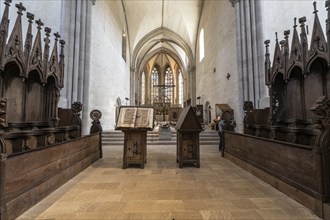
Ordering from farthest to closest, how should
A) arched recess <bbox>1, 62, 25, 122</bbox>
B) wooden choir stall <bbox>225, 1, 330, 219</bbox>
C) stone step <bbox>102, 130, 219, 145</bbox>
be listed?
stone step <bbox>102, 130, 219, 145</bbox> → arched recess <bbox>1, 62, 25, 122</bbox> → wooden choir stall <bbox>225, 1, 330, 219</bbox>

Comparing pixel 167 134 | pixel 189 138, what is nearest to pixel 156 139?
pixel 167 134

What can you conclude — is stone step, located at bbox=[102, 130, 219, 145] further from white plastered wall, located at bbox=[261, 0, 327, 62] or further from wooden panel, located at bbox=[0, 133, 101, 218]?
A: white plastered wall, located at bbox=[261, 0, 327, 62]

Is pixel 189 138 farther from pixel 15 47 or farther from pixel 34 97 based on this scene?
pixel 15 47

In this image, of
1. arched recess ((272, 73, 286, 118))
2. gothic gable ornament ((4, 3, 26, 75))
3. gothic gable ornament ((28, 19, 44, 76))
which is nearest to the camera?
gothic gable ornament ((4, 3, 26, 75))

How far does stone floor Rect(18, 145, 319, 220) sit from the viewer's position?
1979 millimetres

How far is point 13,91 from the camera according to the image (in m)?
3.70

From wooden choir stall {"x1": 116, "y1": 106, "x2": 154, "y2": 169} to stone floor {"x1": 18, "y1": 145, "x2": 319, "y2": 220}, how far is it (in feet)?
1.60

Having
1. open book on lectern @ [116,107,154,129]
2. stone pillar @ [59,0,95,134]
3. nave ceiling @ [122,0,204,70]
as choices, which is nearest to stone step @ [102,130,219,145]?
stone pillar @ [59,0,95,134]


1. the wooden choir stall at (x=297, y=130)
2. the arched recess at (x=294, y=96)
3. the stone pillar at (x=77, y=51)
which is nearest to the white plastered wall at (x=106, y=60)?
the stone pillar at (x=77, y=51)

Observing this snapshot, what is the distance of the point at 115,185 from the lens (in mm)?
2895

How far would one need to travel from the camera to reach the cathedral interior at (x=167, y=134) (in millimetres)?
2059

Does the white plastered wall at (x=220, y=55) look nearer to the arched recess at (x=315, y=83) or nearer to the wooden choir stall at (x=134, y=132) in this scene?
the arched recess at (x=315, y=83)

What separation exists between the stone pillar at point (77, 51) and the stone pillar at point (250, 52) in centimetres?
623

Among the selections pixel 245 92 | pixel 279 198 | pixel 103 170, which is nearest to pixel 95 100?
pixel 103 170
